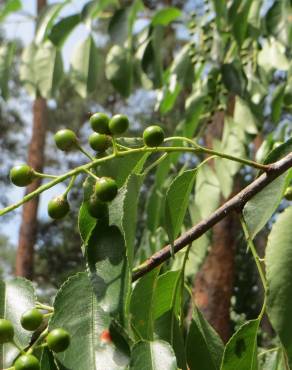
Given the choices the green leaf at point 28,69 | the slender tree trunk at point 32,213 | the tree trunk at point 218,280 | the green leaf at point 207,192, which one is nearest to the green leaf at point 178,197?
the green leaf at point 207,192

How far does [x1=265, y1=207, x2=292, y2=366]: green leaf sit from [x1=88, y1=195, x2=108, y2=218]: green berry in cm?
16

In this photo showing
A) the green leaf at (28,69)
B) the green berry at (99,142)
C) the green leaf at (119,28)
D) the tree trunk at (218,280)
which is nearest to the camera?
the green berry at (99,142)

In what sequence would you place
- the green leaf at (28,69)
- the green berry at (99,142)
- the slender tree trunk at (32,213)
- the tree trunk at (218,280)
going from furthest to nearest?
1. the slender tree trunk at (32,213)
2. the tree trunk at (218,280)
3. the green leaf at (28,69)
4. the green berry at (99,142)

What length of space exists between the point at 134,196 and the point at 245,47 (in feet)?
5.39

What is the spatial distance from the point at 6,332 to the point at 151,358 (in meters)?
0.13

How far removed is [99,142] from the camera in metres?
0.70

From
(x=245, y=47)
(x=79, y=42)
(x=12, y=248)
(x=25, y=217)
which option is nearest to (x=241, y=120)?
(x=245, y=47)

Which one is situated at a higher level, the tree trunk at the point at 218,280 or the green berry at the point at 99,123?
the green berry at the point at 99,123

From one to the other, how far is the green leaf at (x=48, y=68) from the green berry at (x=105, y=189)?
1402 mm

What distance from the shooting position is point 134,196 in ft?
2.23

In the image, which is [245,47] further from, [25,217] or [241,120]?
[25,217]

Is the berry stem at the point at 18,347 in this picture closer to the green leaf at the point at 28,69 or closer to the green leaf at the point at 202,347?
the green leaf at the point at 202,347

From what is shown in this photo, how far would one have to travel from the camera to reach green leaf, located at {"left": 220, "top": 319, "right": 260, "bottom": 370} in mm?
686

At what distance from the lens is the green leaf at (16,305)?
672 mm
